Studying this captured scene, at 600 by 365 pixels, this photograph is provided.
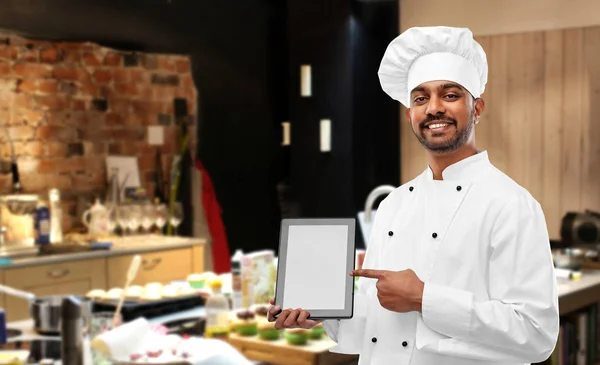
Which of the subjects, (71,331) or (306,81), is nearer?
(71,331)

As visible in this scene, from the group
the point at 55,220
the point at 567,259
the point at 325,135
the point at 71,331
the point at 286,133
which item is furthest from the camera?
the point at 286,133

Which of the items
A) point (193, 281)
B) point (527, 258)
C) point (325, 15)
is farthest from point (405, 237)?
point (325, 15)

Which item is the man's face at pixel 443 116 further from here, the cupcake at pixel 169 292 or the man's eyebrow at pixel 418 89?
the cupcake at pixel 169 292

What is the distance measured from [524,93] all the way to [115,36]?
2870 mm

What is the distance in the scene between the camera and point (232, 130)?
19.5 feet

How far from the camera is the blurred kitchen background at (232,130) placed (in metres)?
4.66

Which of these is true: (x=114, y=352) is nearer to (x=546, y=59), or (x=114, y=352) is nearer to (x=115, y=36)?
(x=115, y=36)

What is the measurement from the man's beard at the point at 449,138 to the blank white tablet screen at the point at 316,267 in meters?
0.24

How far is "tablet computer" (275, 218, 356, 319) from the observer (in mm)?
1494

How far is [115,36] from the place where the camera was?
17.3 feet

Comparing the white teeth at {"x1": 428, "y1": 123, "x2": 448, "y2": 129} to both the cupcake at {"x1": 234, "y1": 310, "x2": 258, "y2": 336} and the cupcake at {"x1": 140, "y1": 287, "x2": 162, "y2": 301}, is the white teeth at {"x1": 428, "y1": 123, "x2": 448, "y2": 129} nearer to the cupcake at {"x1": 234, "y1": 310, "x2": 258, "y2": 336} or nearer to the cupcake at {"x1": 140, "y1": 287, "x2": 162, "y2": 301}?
the cupcake at {"x1": 234, "y1": 310, "x2": 258, "y2": 336}

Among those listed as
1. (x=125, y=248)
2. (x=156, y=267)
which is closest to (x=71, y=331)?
(x=125, y=248)

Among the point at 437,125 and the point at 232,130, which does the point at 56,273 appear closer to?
the point at 232,130

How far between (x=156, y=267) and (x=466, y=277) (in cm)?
371
